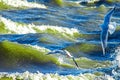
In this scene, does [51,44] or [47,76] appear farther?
[51,44]

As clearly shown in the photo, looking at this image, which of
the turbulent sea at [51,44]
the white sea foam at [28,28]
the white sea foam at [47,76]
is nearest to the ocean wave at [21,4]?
the turbulent sea at [51,44]

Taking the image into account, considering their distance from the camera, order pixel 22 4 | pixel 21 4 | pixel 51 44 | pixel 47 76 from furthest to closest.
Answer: pixel 22 4 < pixel 21 4 < pixel 51 44 < pixel 47 76

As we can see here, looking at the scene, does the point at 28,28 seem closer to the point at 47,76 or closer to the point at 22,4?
the point at 22,4

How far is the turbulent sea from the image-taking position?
12953mm

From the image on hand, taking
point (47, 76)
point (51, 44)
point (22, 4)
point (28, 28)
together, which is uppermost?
point (47, 76)

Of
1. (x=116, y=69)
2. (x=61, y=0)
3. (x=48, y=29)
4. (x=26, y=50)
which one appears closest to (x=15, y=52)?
(x=26, y=50)

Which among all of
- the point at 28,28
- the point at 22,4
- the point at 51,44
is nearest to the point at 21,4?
the point at 22,4

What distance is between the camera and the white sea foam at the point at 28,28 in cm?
2014

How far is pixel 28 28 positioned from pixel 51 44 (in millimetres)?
3976

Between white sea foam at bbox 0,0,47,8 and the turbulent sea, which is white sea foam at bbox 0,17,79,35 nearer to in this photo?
the turbulent sea

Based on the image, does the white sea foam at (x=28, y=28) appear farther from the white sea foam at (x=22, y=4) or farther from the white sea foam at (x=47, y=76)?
the white sea foam at (x=47, y=76)

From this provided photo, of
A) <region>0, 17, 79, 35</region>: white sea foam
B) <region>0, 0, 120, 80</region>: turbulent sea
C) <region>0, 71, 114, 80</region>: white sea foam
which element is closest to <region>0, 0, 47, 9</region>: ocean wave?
<region>0, 0, 120, 80</region>: turbulent sea

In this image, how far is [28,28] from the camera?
68.4ft

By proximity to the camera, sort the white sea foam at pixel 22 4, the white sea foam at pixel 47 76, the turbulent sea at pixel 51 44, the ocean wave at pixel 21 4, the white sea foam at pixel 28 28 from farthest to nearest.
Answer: the white sea foam at pixel 22 4
the ocean wave at pixel 21 4
the white sea foam at pixel 28 28
the turbulent sea at pixel 51 44
the white sea foam at pixel 47 76
